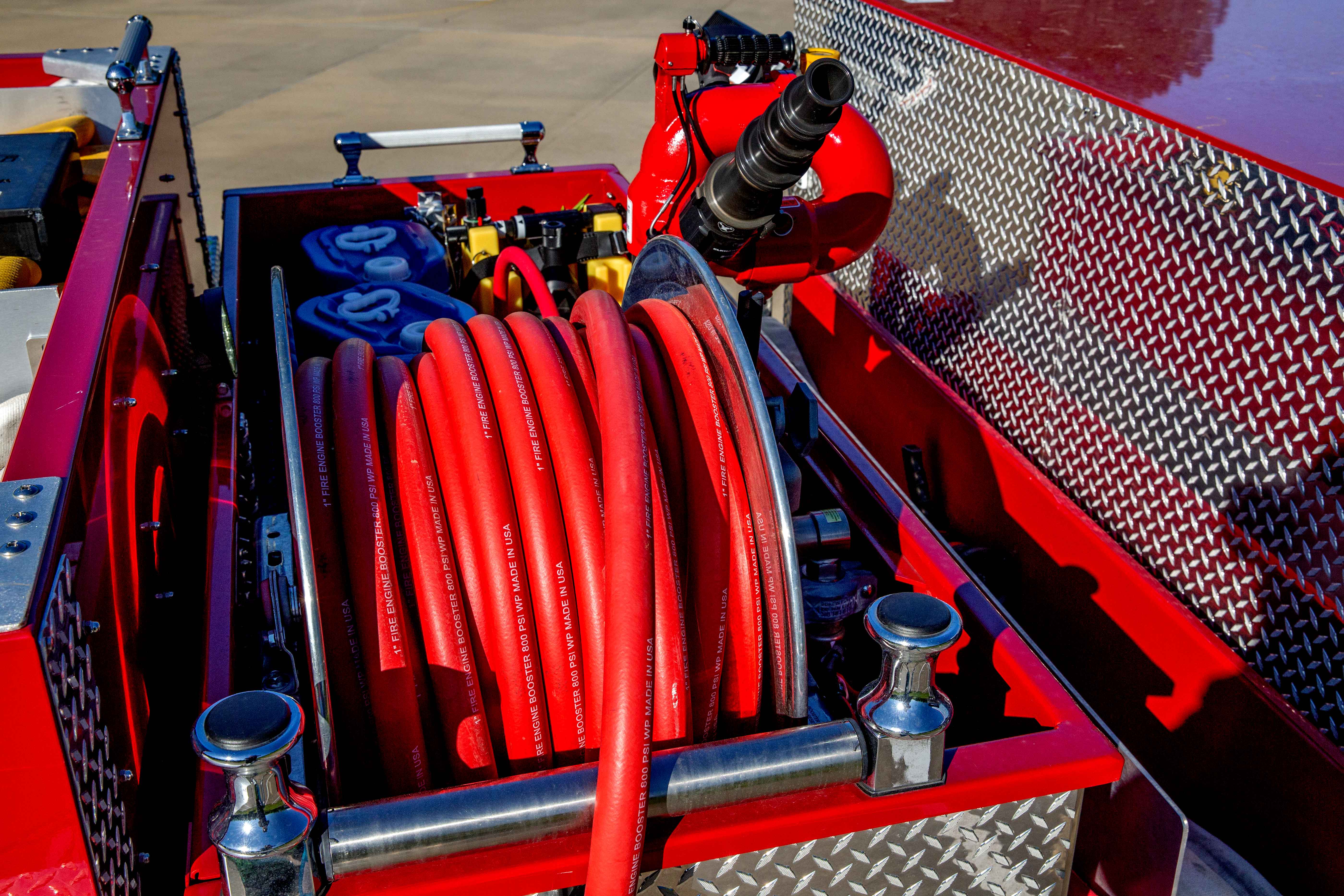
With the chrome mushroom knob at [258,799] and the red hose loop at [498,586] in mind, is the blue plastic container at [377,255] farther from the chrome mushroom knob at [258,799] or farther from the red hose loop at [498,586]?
the chrome mushroom knob at [258,799]

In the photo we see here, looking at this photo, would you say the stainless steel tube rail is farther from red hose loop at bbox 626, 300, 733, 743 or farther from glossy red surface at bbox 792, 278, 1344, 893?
glossy red surface at bbox 792, 278, 1344, 893

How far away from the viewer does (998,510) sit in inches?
94.7

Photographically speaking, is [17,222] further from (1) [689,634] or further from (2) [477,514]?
(1) [689,634]

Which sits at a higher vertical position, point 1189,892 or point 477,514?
point 477,514

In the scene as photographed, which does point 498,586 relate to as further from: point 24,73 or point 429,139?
point 24,73

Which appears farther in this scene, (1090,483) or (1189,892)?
(1090,483)

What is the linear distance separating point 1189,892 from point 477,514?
1244 millimetres

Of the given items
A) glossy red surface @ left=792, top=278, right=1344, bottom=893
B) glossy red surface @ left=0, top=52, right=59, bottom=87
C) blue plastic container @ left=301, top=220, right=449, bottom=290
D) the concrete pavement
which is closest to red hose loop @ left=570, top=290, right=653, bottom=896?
glossy red surface @ left=792, top=278, right=1344, bottom=893

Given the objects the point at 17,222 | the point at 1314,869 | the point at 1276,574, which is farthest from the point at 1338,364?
the point at 17,222

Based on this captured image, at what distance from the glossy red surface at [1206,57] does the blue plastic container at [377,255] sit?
1.54 m

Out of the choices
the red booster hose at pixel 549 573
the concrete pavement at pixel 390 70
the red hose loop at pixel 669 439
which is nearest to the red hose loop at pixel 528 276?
the red hose loop at pixel 669 439

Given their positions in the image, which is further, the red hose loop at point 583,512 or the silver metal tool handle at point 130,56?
the silver metal tool handle at point 130,56

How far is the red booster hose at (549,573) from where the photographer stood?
136 cm

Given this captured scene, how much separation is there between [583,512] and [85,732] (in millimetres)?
615
